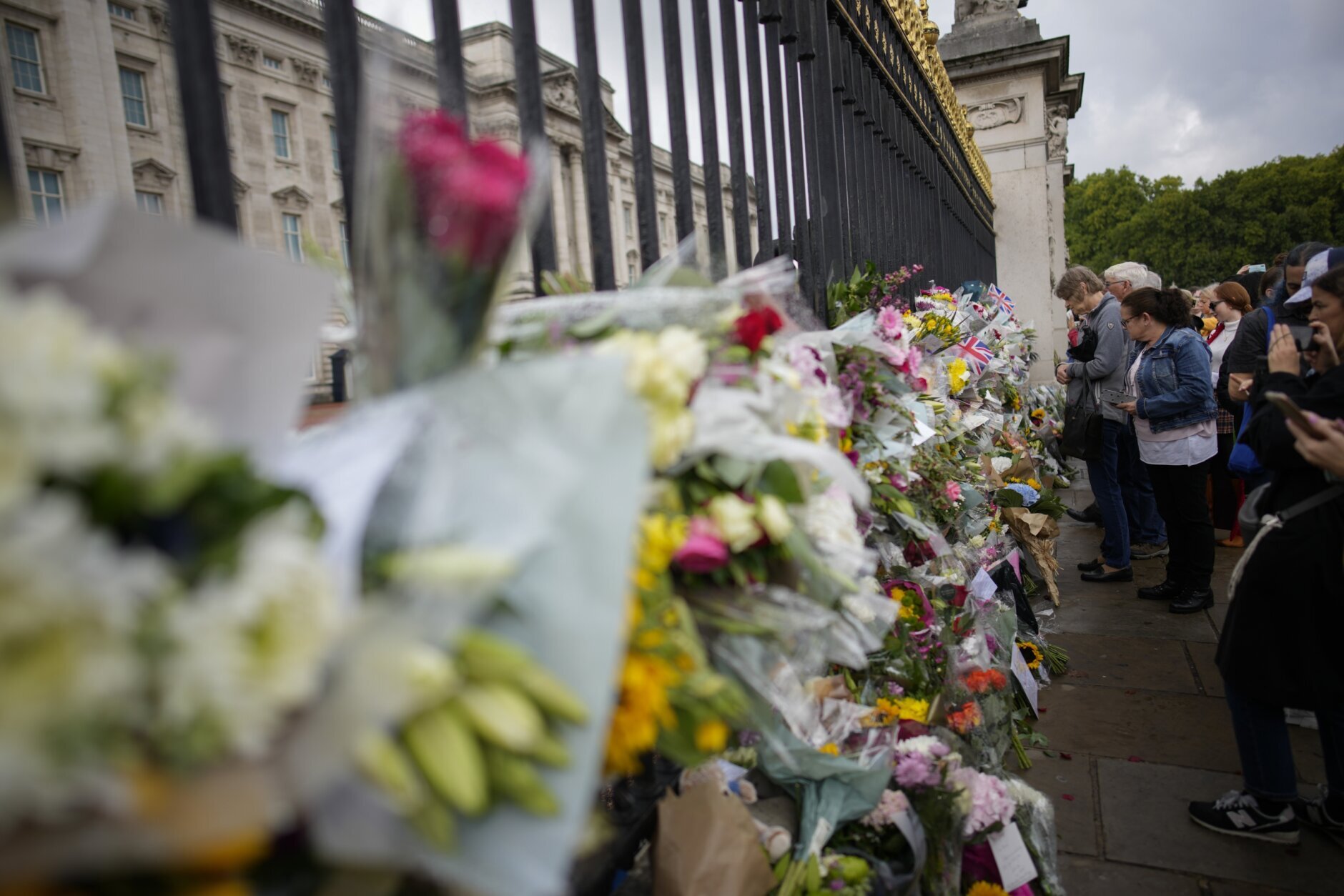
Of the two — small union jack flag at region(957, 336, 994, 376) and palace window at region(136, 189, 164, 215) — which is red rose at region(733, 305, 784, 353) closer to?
small union jack flag at region(957, 336, 994, 376)

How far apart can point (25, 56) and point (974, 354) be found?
31.7 metres

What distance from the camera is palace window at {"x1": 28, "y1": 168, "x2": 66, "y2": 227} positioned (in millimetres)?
23422

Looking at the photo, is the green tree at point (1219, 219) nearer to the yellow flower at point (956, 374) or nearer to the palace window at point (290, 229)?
the palace window at point (290, 229)

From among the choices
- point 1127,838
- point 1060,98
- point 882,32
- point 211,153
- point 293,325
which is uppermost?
point 1060,98

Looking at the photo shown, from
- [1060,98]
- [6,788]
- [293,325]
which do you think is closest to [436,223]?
[293,325]

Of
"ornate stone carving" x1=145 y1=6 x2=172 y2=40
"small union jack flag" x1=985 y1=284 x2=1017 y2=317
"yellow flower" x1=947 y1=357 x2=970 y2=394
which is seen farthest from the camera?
"ornate stone carving" x1=145 y1=6 x2=172 y2=40

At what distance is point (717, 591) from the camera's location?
103cm

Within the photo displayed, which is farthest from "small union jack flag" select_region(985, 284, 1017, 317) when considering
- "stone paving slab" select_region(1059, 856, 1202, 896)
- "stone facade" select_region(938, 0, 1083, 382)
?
"stone paving slab" select_region(1059, 856, 1202, 896)

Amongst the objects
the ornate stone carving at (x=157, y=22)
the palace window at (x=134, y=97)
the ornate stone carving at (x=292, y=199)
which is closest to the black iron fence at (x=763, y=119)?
the ornate stone carving at (x=292, y=199)

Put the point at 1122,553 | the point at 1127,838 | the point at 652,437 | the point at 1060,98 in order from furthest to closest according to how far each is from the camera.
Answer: the point at 1060,98
the point at 1122,553
the point at 1127,838
the point at 652,437

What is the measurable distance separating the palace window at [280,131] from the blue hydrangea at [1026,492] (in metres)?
32.5

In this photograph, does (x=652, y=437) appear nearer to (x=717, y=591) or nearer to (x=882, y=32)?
(x=717, y=591)

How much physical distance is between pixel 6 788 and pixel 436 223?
19.0 inches

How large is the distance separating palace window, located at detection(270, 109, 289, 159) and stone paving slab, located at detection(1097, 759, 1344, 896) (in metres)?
34.3
